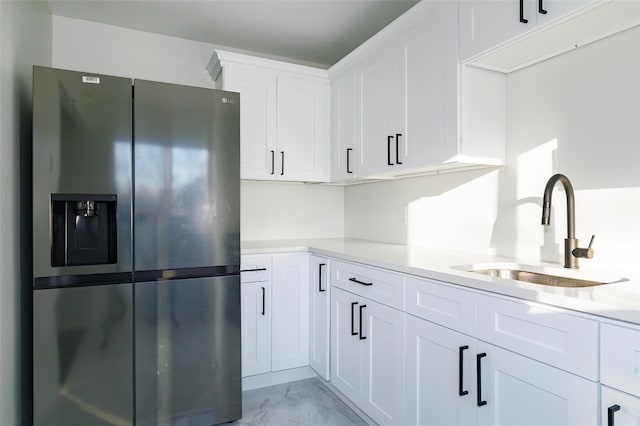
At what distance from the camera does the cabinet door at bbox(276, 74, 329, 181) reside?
2742 mm

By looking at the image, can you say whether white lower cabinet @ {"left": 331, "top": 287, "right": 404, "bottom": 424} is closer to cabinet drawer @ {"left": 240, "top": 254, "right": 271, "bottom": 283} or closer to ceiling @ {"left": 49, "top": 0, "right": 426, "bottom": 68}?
cabinet drawer @ {"left": 240, "top": 254, "right": 271, "bottom": 283}

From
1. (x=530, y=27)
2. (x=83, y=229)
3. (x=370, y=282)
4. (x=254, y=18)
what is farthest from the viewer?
(x=254, y=18)

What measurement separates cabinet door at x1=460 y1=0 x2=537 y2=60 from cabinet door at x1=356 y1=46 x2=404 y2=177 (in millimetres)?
451

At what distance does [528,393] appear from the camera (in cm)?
113

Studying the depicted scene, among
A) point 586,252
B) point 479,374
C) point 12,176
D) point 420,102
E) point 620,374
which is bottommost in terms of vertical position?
point 479,374

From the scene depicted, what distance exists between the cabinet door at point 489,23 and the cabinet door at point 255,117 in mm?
1409

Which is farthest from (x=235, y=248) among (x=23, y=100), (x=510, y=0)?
(x=510, y=0)

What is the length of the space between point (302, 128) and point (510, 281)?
76.9 inches

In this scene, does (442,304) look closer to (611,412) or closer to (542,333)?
(542,333)

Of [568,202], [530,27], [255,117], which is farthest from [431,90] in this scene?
[255,117]

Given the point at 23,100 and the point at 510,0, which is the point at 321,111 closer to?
the point at 510,0

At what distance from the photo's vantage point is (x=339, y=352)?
2.20m

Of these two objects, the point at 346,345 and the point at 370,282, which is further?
the point at 346,345

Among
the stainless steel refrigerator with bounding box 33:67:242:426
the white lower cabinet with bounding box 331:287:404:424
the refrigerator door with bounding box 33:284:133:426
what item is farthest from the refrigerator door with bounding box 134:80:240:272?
the white lower cabinet with bounding box 331:287:404:424
